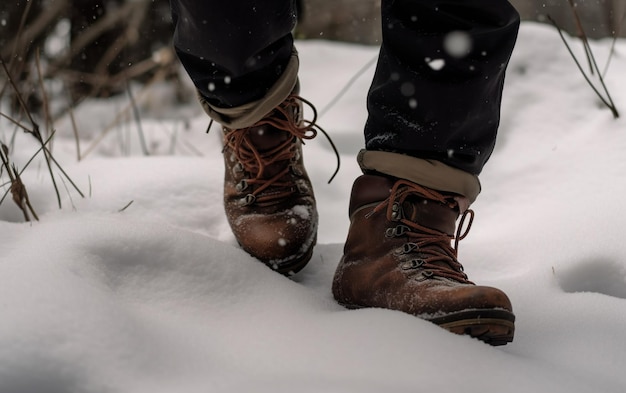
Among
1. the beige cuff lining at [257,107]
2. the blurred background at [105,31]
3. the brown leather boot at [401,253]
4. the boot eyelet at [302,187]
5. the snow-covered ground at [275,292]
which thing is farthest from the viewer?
the blurred background at [105,31]

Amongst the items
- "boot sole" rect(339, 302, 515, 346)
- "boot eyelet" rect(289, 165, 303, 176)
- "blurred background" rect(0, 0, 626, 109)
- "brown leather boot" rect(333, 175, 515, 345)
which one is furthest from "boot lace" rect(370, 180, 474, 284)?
"blurred background" rect(0, 0, 626, 109)

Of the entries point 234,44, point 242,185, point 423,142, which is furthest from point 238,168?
point 423,142

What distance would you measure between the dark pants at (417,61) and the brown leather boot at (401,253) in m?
0.07

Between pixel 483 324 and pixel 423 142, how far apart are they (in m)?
0.31

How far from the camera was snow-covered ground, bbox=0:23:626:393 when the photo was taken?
2.33 feet

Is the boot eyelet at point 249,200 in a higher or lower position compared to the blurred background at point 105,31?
higher

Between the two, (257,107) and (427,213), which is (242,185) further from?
(427,213)

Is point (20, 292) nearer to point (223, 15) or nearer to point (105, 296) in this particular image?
point (105, 296)

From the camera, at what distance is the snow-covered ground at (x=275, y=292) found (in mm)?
711

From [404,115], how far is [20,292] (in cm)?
63

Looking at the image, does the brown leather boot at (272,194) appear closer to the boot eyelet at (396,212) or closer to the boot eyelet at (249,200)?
the boot eyelet at (249,200)

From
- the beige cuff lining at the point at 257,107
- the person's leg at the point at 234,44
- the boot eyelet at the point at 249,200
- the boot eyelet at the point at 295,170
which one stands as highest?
the person's leg at the point at 234,44

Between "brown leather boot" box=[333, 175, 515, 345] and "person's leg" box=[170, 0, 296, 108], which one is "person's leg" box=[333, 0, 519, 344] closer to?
"brown leather boot" box=[333, 175, 515, 345]

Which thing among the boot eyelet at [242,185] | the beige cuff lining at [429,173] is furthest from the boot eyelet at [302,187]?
the beige cuff lining at [429,173]
